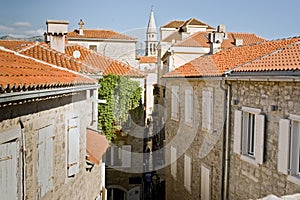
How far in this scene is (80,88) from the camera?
24.8 ft

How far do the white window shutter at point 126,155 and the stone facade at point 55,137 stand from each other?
264 inches

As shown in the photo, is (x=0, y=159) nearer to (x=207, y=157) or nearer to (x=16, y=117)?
(x=16, y=117)

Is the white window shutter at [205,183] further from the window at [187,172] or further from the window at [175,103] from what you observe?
the window at [175,103]

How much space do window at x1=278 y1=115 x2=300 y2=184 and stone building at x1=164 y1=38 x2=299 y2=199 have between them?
38 centimetres

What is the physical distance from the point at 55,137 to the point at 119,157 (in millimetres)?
10642

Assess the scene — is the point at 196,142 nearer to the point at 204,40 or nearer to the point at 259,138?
the point at 259,138

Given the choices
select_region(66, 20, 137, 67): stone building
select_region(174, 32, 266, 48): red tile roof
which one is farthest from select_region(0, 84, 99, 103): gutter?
select_region(66, 20, 137, 67): stone building

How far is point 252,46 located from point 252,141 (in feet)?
17.3

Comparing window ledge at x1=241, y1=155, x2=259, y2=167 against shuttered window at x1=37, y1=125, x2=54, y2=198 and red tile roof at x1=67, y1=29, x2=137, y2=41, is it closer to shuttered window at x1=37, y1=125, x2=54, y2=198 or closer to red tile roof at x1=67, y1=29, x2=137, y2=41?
shuttered window at x1=37, y1=125, x2=54, y2=198

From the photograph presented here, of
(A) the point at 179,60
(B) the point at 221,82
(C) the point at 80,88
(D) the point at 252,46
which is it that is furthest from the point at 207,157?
(A) the point at 179,60

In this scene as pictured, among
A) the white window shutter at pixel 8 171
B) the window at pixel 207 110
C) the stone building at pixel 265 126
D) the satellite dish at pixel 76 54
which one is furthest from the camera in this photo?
the satellite dish at pixel 76 54

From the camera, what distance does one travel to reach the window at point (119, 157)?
1620 cm

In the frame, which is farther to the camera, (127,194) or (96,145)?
(127,194)

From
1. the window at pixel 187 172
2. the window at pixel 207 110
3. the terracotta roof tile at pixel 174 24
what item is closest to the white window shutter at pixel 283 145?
the window at pixel 207 110
